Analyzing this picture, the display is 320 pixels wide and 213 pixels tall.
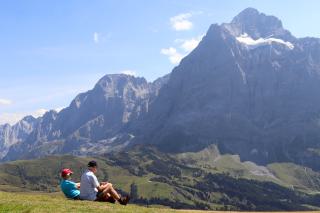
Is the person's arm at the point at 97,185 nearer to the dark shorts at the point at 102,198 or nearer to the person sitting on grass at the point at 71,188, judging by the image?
the dark shorts at the point at 102,198

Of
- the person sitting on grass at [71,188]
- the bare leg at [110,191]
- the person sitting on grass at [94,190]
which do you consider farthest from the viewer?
the person sitting on grass at [71,188]

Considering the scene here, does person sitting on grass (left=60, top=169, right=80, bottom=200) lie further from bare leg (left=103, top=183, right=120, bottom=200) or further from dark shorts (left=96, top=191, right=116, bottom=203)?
bare leg (left=103, top=183, right=120, bottom=200)

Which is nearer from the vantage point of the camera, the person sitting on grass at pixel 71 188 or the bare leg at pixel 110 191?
the bare leg at pixel 110 191

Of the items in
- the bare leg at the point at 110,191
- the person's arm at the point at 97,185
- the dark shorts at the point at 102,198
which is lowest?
the dark shorts at the point at 102,198

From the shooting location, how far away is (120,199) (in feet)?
121

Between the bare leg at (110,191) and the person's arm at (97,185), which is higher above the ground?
the person's arm at (97,185)

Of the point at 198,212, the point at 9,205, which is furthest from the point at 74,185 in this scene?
the point at 198,212

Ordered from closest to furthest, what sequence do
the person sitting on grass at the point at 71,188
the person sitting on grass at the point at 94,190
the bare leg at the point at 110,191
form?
the person sitting on grass at the point at 94,190 < the bare leg at the point at 110,191 < the person sitting on grass at the point at 71,188

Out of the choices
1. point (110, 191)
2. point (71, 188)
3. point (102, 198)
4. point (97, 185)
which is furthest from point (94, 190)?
point (71, 188)

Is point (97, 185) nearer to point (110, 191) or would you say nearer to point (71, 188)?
point (110, 191)

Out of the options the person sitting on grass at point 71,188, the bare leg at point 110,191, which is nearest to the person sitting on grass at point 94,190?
the bare leg at point 110,191

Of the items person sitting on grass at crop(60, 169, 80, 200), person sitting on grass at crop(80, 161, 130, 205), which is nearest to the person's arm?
person sitting on grass at crop(80, 161, 130, 205)

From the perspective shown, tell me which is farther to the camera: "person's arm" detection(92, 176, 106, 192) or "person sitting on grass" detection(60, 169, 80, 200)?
"person sitting on grass" detection(60, 169, 80, 200)

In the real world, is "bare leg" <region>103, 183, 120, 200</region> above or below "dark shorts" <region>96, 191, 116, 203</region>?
above
